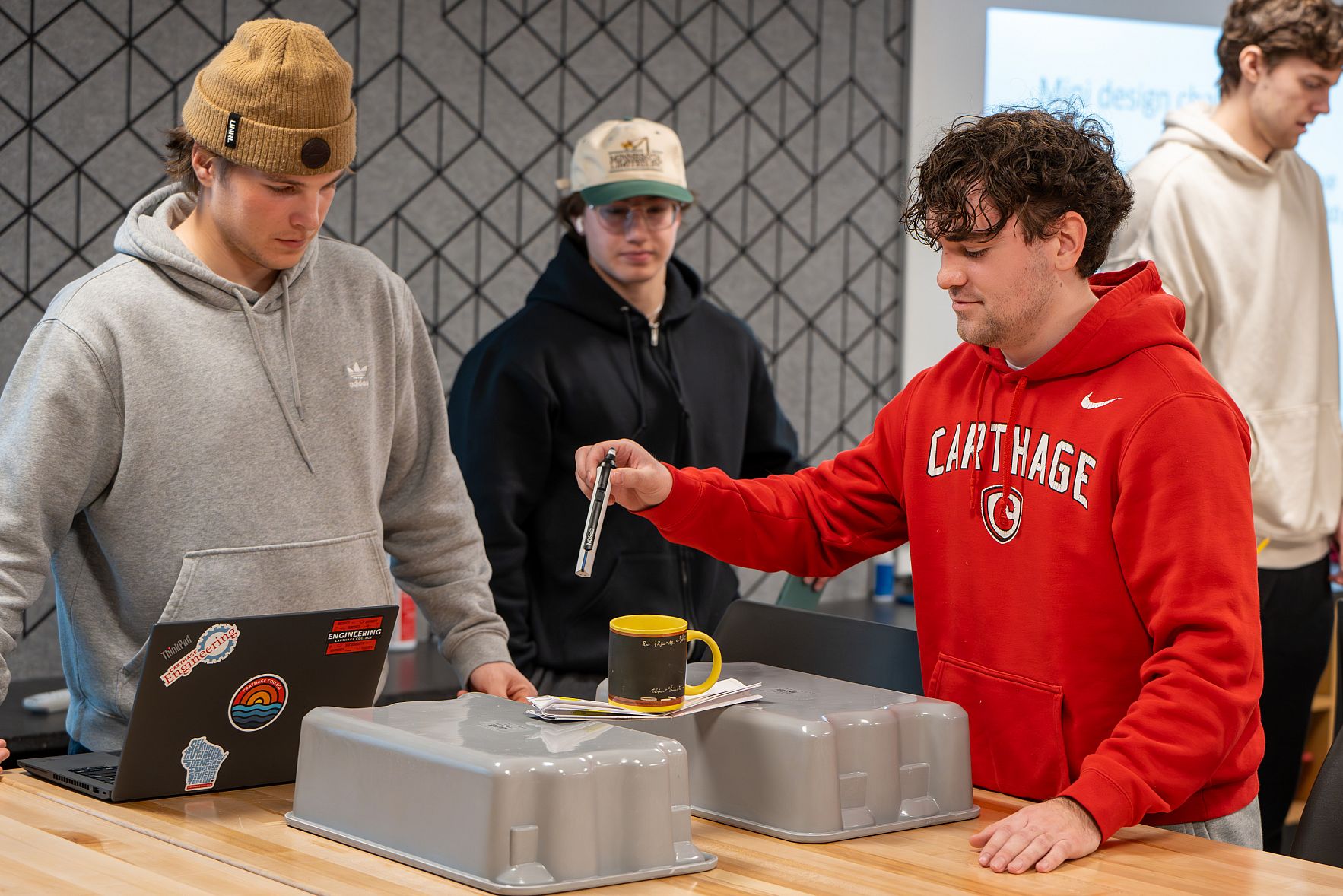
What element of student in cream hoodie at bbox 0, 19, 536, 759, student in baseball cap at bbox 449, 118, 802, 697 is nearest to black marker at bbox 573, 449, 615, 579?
student in cream hoodie at bbox 0, 19, 536, 759

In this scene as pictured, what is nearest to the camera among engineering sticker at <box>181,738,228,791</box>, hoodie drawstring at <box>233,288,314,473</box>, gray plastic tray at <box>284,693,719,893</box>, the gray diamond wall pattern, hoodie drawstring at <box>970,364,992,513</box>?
gray plastic tray at <box>284,693,719,893</box>

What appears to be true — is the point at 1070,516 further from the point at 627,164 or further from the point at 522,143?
the point at 522,143

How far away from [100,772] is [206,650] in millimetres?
223

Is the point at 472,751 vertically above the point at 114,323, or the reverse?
the point at 114,323

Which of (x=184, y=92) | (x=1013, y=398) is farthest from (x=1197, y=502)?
(x=184, y=92)

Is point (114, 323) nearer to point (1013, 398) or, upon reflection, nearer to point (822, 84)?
point (1013, 398)

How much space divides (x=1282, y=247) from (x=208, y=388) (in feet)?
6.37

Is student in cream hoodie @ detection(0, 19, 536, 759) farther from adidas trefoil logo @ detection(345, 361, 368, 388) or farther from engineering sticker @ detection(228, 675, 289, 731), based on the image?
engineering sticker @ detection(228, 675, 289, 731)

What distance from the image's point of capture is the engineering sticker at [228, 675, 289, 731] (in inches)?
65.2

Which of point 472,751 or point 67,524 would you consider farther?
point 67,524

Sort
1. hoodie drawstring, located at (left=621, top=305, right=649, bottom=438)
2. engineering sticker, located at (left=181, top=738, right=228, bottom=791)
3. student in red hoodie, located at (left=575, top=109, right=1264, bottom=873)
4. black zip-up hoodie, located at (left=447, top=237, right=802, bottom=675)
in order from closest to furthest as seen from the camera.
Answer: student in red hoodie, located at (left=575, top=109, right=1264, bottom=873) < engineering sticker, located at (left=181, top=738, right=228, bottom=791) < black zip-up hoodie, located at (left=447, top=237, right=802, bottom=675) < hoodie drawstring, located at (left=621, top=305, right=649, bottom=438)

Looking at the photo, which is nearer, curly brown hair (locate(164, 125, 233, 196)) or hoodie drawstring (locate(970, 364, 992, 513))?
hoodie drawstring (locate(970, 364, 992, 513))

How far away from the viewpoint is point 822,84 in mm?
3898

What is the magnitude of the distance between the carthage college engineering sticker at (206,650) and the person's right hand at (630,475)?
1.46 feet
